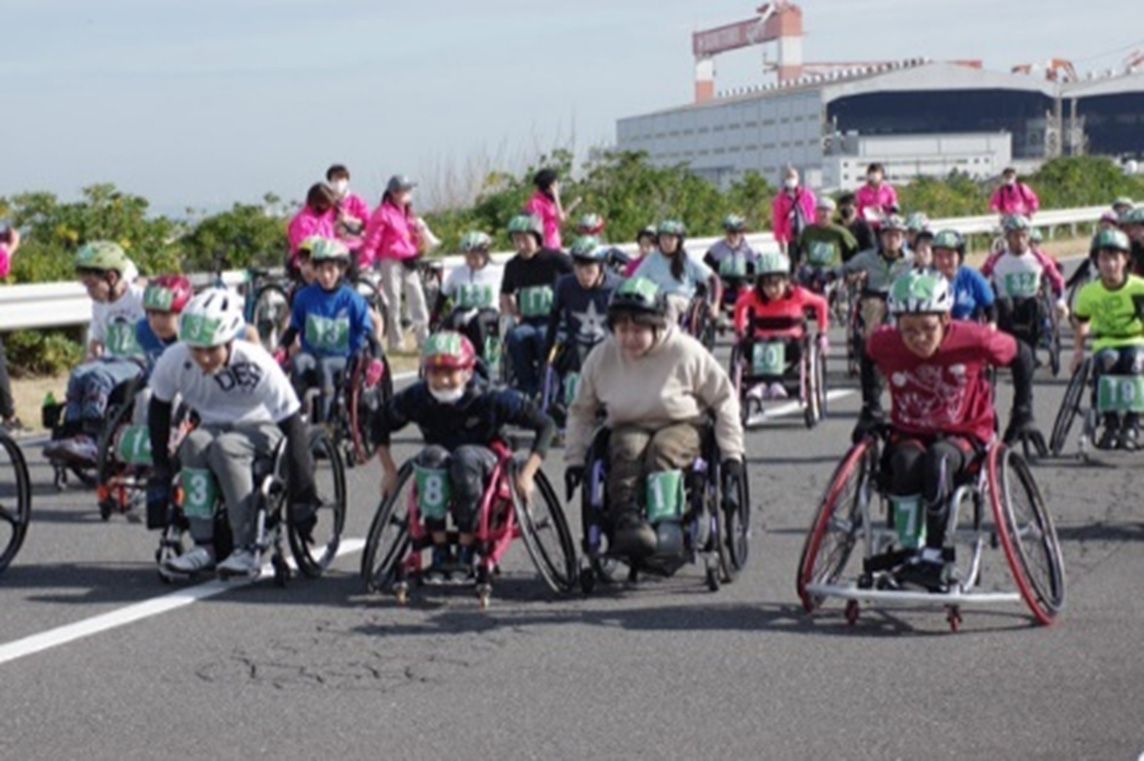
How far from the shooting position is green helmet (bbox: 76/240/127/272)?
1332cm

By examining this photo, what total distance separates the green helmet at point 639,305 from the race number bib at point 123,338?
426 cm

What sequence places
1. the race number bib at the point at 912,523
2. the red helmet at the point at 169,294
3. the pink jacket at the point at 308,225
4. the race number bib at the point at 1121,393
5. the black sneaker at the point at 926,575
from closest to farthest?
the black sneaker at the point at 926,575 < the race number bib at the point at 912,523 < the red helmet at the point at 169,294 < the race number bib at the point at 1121,393 < the pink jacket at the point at 308,225

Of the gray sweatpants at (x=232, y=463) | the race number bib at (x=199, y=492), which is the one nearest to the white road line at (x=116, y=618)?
the gray sweatpants at (x=232, y=463)

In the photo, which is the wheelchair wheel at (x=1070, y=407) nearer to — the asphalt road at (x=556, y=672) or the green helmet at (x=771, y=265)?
the green helmet at (x=771, y=265)

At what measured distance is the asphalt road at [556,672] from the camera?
7246 mm

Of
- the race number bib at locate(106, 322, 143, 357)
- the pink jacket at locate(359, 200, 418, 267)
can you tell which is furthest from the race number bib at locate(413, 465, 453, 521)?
the pink jacket at locate(359, 200, 418, 267)

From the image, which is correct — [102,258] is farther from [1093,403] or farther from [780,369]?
[1093,403]

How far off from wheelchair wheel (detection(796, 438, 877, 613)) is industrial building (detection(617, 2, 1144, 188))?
2983 inches

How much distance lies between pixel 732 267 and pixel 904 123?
99.1 meters

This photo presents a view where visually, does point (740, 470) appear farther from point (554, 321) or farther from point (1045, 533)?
point (554, 321)

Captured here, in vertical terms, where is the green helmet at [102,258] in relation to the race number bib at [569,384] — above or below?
above

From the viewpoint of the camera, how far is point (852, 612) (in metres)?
9.12

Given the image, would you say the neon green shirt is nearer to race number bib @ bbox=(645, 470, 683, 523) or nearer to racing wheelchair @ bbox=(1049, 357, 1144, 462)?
racing wheelchair @ bbox=(1049, 357, 1144, 462)

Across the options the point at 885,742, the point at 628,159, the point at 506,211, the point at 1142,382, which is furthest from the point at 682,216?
the point at 885,742
